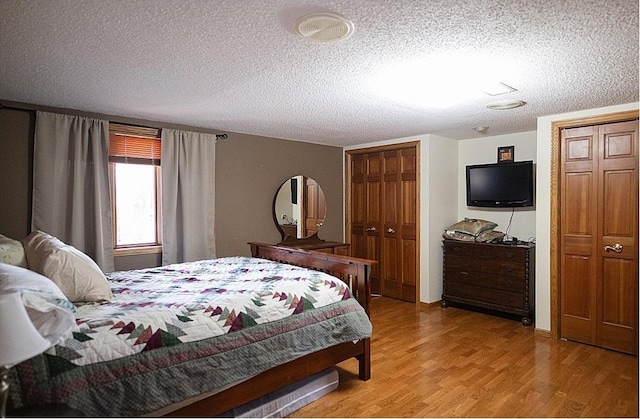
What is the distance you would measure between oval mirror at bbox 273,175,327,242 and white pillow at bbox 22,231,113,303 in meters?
2.87

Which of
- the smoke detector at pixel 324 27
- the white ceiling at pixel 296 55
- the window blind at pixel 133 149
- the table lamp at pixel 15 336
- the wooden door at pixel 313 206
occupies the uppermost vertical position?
the white ceiling at pixel 296 55

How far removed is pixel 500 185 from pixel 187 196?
141 inches

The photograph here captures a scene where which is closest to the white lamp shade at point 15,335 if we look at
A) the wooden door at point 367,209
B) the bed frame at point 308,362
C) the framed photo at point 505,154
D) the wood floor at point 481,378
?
the bed frame at point 308,362

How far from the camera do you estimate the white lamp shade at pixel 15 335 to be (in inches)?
44.5

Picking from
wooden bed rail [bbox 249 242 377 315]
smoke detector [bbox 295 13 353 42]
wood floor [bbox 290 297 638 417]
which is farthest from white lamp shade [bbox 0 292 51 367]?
wooden bed rail [bbox 249 242 377 315]

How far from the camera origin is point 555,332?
3709 mm

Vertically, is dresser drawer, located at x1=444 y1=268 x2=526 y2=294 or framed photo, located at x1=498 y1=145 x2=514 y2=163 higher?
framed photo, located at x1=498 y1=145 x2=514 y2=163

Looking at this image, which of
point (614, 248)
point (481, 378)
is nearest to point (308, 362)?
point (481, 378)

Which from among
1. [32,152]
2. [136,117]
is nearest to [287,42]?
[136,117]

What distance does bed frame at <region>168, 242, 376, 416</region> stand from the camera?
2066 millimetres

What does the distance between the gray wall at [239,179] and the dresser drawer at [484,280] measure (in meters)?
1.71

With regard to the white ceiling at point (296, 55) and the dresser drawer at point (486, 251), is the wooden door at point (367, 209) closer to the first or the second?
the dresser drawer at point (486, 251)

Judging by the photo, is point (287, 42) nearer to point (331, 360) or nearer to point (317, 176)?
point (331, 360)

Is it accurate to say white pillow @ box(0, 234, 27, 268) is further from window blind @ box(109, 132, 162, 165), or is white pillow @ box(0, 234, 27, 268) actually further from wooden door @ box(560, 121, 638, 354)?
wooden door @ box(560, 121, 638, 354)
